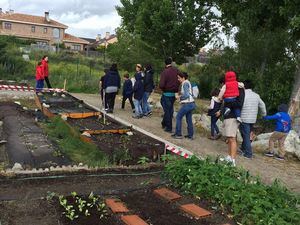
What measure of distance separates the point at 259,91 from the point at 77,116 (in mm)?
6284

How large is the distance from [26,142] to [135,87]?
15.8 ft

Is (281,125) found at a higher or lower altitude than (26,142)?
higher

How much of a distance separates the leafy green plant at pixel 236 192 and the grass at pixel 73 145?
5.22ft

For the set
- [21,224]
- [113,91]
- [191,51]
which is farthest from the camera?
[191,51]

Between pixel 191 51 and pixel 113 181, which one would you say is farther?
pixel 191 51

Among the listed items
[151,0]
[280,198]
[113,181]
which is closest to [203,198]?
[280,198]

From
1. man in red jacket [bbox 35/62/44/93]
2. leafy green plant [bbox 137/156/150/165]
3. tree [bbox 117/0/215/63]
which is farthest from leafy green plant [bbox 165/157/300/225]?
tree [bbox 117/0/215/63]

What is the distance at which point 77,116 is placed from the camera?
11953 millimetres

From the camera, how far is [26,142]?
29.7 ft

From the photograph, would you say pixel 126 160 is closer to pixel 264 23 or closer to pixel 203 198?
pixel 203 198

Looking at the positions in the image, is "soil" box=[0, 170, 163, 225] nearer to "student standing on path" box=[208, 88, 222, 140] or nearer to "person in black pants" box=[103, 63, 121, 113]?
"student standing on path" box=[208, 88, 222, 140]

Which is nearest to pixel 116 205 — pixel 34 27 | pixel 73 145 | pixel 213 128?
pixel 73 145

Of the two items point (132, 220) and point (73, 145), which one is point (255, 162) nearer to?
point (73, 145)

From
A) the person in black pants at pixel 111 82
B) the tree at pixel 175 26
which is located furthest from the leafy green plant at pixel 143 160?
the tree at pixel 175 26
